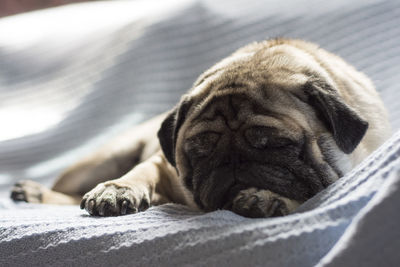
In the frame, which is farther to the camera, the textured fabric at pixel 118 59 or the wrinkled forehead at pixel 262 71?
the textured fabric at pixel 118 59

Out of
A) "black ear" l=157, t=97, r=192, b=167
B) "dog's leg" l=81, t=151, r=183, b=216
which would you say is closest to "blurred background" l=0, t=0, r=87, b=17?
"dog's leg" l=81, t=151, r=183, b=216

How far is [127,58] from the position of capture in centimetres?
337

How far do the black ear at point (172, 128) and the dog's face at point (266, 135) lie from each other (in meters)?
0.06

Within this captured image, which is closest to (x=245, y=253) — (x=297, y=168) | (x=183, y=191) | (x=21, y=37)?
(x=297, y=168)

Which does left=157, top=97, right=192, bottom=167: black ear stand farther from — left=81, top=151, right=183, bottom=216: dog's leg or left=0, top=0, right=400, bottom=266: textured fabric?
left=0, top=0, right=400, bottom=266: textured fabric

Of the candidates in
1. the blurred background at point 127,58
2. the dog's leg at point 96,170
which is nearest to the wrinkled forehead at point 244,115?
the dog's leg at point 96,170

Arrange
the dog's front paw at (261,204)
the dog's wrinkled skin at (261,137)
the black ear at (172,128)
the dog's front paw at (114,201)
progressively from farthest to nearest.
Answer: the black ear at (172,128), the dog's front paw at (114,201), the dog's wrinkled skin at (261,137), the dog's front paw at (261,204)

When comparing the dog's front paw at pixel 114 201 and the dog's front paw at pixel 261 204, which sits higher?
the dog's front paw at pixel 261 204

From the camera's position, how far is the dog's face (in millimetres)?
1542

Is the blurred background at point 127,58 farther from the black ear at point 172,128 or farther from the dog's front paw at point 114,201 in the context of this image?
the dog's front paw at point 114,201

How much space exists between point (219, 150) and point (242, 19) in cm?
179

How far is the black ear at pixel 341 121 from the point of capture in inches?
62.6

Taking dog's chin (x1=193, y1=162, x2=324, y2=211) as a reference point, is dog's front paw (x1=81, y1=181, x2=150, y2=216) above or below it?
below

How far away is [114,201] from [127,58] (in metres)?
1.80
